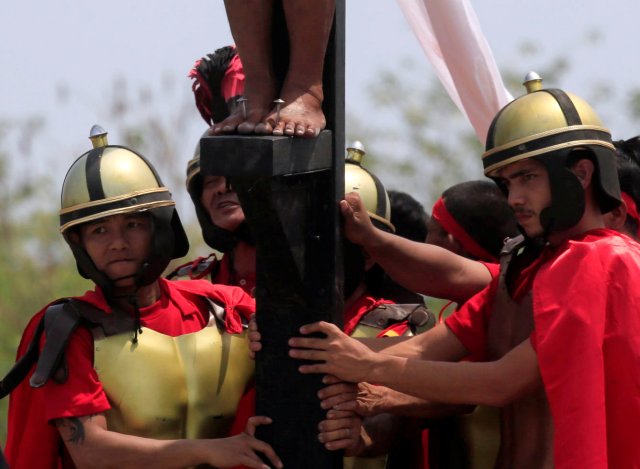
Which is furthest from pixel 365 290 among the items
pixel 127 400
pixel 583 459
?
pixel 583 459

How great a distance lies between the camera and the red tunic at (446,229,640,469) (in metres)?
4.82

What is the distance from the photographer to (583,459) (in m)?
4.80

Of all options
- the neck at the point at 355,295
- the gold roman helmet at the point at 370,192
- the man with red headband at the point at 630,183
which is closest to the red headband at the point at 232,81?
the gold roman helmet at the point at 370,192

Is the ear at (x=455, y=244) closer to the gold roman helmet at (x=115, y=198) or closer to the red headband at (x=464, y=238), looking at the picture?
the red headband at (x=464, y=238)

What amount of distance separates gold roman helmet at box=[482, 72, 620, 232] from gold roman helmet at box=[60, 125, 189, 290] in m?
1.20

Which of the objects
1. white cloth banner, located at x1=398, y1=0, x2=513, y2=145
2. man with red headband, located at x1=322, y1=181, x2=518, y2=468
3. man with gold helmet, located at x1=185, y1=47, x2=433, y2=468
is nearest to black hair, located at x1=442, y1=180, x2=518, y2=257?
man with red headband, located at x1=322, y1=181, x2=518, y2=468

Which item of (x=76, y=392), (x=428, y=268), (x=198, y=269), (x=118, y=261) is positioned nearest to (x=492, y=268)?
(x=428, y=268)

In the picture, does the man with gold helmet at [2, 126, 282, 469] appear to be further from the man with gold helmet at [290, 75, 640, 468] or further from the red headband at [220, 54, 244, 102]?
the red headband at [220, 54, 244, 102]

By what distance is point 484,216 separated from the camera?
6664mm

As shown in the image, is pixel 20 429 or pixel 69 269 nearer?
pixel 20 429

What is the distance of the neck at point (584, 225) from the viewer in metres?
5.15

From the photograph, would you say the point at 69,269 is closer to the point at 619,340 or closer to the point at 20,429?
the point at 20,429

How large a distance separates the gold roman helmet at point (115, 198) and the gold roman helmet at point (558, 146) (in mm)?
1196

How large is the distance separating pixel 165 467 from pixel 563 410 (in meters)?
1.36
